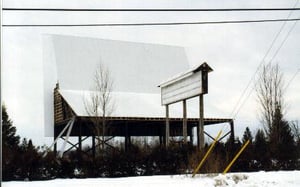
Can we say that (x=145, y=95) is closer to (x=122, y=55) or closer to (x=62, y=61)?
(x=122, y=55)

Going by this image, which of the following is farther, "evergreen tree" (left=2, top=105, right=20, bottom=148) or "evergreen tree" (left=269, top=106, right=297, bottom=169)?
"evergreen tree" (left=269, top=106, right=297, bottom=169)

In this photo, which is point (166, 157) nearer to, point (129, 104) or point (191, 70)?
point (191, 70)

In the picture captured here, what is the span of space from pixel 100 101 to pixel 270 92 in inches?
234

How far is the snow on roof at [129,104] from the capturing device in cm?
1653

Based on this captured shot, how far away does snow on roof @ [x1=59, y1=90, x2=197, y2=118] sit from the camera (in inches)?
651

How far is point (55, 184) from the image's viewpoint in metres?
9.59

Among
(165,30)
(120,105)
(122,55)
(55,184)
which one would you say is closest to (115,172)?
(55,184)

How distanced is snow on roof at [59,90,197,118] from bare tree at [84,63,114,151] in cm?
18

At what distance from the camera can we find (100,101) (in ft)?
54.3

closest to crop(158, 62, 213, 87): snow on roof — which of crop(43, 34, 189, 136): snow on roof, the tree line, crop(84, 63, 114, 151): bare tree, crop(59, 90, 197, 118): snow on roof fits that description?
the tree line

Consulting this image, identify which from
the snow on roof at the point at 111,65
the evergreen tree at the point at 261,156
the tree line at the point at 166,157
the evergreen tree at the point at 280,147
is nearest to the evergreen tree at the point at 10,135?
the tree line at the point at 166,157

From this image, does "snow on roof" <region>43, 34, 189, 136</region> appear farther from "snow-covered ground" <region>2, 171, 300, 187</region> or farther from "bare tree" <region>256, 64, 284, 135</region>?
"snow-covered ground" <region>2, 171, 300, 187</region>

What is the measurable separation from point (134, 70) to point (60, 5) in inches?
388

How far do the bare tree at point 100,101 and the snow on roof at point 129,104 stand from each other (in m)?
0.18
